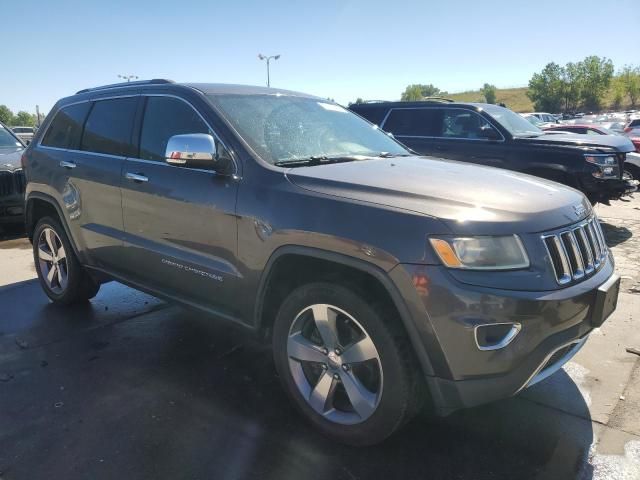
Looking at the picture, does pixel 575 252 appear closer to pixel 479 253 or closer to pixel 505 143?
pixel 479 253

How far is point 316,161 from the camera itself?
123 inches

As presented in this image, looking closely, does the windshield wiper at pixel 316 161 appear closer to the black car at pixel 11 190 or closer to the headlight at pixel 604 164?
the headlight at pixel 604 164

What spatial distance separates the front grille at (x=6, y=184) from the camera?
25.4 ft

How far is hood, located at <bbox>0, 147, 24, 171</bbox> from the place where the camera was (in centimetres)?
788

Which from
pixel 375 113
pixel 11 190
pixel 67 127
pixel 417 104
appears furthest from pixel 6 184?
pixel 417 104

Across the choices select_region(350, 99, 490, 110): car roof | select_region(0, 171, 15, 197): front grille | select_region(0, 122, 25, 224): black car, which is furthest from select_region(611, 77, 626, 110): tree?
select_region(0, 171, 15, 197): front grille

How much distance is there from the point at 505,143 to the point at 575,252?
5.87m

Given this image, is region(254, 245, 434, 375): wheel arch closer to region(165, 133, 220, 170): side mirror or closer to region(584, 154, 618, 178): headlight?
region(165, 133, 220, 170): side mirror

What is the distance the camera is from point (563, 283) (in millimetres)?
2344

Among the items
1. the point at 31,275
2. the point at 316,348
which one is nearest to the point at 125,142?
the point at 316,348

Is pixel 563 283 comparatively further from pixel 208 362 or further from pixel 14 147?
pixel 14 147

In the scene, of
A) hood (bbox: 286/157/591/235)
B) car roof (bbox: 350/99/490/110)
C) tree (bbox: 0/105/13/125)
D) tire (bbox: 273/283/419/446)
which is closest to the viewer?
hood (bbox: 286/157/591/235)

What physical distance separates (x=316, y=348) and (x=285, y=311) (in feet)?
0.84

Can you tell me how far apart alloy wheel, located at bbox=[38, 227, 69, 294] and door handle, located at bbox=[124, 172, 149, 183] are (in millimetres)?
1391
